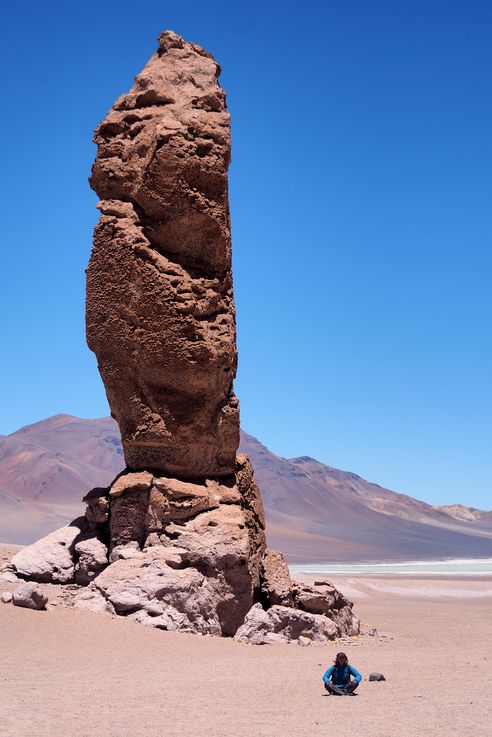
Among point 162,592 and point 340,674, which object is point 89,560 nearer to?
point 162,592

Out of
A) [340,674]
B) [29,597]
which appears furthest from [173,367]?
[340,674]

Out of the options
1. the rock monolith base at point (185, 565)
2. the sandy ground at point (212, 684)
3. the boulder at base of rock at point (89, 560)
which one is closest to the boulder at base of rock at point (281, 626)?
the rock monolith base at point (185, 565)

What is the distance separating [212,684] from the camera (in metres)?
8.38

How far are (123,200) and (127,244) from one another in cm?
82

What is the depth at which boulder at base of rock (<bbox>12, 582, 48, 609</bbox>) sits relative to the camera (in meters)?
10.7

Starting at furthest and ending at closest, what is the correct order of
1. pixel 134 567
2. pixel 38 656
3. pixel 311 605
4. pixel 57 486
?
pixel 57 486 → pixel 311 605 → pixel 134 567 → pixel 38 656

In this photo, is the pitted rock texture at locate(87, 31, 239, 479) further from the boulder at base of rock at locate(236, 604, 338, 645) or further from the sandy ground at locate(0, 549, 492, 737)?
the sandy ground at locate(0, 549, 492, 737)

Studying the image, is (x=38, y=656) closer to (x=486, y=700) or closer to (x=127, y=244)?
(x=486, y=700)

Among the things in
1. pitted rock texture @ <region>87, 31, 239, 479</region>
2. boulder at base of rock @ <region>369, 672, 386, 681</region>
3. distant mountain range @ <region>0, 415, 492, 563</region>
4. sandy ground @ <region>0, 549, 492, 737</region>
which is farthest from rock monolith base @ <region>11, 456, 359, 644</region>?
distant mountain range @ <region>0, 415, 492, 563</region>

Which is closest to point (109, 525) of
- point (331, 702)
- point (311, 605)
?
point (311, 605)

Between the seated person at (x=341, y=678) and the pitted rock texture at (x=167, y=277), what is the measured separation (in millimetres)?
4979

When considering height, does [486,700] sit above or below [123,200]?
below

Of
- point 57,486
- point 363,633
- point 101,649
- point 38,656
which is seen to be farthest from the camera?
point 57,486

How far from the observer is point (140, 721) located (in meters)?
6.58
